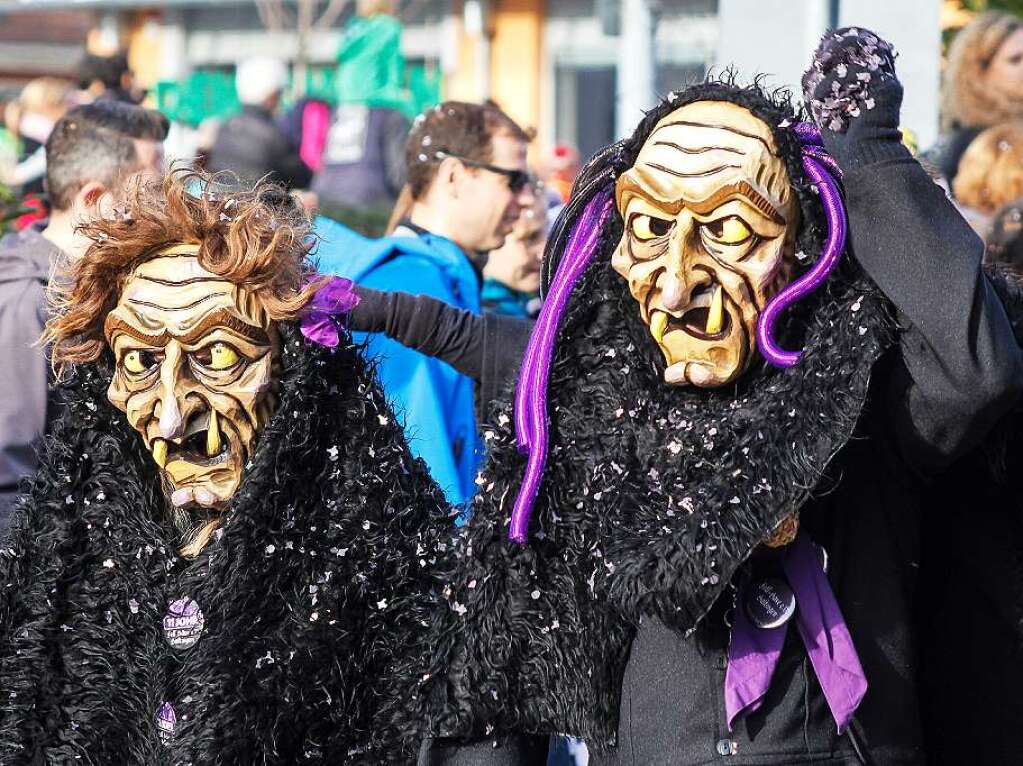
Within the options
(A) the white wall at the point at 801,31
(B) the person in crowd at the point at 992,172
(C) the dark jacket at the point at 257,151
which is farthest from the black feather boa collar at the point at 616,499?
(C) the dark jacket at the point at 257,151

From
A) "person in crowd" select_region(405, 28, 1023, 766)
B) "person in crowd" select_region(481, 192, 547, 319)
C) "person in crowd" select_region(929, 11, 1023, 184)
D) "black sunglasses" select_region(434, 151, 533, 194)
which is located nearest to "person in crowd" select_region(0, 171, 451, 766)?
"person in crowd" select_region(405, 28, 1023, 766)

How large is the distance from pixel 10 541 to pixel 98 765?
432mm

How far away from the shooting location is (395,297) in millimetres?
3242

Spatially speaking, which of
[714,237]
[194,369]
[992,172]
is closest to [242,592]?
[194,369]

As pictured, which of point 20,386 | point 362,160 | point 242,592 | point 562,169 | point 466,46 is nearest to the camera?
point 242,592

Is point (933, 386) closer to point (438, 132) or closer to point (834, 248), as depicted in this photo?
point (834, 248)

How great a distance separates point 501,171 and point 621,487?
2.23m

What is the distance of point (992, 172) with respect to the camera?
535 cm

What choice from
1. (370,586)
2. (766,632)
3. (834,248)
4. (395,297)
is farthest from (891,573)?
(395,297)

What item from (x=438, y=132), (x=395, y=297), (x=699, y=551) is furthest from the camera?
(x=438, y=132)

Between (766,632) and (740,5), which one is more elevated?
(740,5)

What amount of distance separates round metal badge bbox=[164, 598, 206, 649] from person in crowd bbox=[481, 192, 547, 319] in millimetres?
2774

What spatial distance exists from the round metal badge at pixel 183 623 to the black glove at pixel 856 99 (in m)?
1.32

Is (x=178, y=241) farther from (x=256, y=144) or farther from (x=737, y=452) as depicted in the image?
(x=256, y=144)
